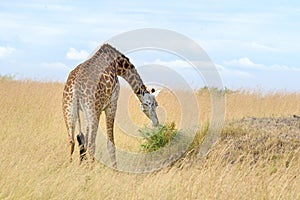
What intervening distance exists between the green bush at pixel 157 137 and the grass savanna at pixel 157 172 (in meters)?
0.31

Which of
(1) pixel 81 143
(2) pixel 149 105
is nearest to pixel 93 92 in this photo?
(1) pixel 81 143

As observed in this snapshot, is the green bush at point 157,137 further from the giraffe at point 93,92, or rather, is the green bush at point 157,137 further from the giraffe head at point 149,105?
the giraffe at point 93,92

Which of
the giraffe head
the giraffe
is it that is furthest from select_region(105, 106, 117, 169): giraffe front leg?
the giraffe head

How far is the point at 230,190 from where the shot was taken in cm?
611

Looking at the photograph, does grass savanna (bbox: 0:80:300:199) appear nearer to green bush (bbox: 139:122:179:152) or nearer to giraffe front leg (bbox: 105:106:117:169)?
green bush (bbox: 139:122:179:152)

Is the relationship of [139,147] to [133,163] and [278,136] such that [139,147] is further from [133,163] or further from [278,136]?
[278,136]

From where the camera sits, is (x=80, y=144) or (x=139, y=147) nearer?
(x=80, y=144)

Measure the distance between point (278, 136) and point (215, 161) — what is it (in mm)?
1818

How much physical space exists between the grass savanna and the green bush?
1.00ft

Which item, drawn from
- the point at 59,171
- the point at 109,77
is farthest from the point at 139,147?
the point at 59,171

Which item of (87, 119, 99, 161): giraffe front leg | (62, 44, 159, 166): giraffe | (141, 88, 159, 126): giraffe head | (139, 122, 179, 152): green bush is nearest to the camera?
(87, 119, 99, 161): giraffe front leg

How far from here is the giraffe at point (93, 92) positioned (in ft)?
25.2

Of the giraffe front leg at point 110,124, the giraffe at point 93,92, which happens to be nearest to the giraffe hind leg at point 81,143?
the giraffe at point 93,92

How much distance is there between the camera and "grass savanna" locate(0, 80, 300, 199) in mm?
6035
